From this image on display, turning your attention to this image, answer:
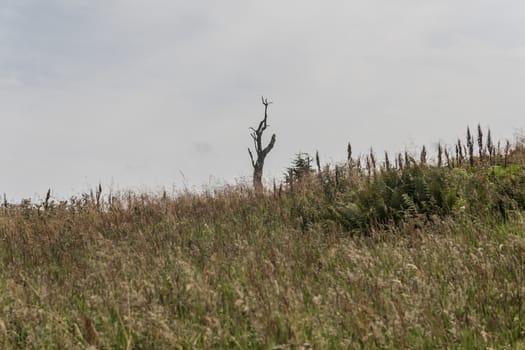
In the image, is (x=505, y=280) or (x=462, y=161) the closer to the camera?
(x=505, y=280)

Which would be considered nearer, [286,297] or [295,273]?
[286,297]

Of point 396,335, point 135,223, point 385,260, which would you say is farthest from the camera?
point 135,223

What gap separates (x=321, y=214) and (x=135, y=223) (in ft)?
10.6

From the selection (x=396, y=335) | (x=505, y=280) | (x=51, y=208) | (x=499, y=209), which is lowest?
(x=396, y=335)

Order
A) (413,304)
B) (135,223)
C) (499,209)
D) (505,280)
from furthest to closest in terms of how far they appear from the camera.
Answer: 1. (135,223)
2. (499,209)
3. (505,280)
4. (413,304)

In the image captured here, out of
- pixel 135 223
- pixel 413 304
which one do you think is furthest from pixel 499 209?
pixel 135 223

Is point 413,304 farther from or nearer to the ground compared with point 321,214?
→ nearer to the ground

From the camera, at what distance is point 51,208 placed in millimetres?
11883

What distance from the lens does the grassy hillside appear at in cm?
308

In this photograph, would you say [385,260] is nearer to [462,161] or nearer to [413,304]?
[413,304]

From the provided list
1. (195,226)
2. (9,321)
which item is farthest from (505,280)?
(195,226)

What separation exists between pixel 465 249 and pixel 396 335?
6.17ft

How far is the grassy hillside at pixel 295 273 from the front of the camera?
10.1ft

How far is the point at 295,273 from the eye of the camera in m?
4.64
